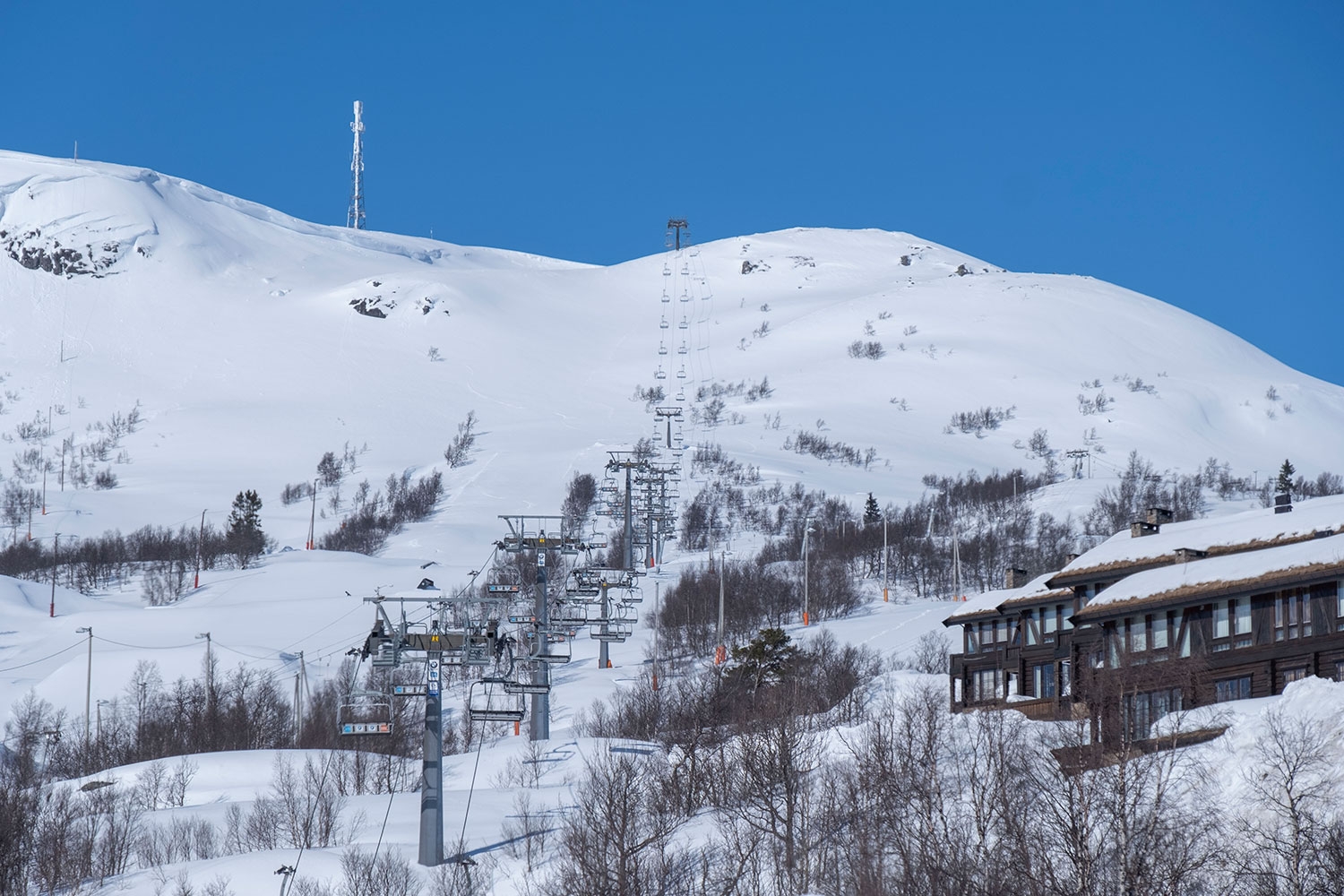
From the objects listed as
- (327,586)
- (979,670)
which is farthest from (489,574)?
(979,670)

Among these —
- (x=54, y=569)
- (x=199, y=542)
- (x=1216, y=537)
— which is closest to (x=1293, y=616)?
(x=1216, y=537)

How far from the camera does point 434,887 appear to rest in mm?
45344

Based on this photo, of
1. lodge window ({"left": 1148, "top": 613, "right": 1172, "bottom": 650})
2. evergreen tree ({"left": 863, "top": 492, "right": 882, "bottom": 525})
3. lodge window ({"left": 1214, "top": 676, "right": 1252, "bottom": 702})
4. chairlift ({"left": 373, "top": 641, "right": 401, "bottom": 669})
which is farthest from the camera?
evergreen tree ({"left": 863, "top": 492, "right": 882, "bottom": 525})

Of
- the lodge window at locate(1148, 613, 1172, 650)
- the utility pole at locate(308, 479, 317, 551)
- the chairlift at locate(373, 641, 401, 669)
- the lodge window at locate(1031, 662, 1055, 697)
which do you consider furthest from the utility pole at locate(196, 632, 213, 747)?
the lodge window at locate(1148, 613, 1172, 650)

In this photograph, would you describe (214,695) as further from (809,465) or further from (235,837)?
(809,465)

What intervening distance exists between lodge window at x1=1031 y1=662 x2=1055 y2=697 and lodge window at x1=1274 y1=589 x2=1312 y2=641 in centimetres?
1270

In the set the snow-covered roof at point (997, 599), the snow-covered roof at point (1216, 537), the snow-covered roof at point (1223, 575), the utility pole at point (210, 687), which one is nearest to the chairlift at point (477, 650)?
→ the snow-covered roof at point (1223, 575)

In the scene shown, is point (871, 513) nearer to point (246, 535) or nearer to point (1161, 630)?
point (246, 535)

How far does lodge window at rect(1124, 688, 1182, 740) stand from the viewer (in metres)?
46.4

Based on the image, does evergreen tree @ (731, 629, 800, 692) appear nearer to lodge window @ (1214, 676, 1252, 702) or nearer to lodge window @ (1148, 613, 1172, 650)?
lodge window @ (1148, 613, 1172, 650)

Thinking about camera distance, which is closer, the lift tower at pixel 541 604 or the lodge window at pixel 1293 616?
the lodge window at pixel 1293 616

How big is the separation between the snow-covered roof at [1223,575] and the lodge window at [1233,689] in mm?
2479

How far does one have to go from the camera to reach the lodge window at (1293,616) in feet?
152

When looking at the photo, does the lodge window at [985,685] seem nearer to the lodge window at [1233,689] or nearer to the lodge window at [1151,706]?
the lodge window at [1151,706]
